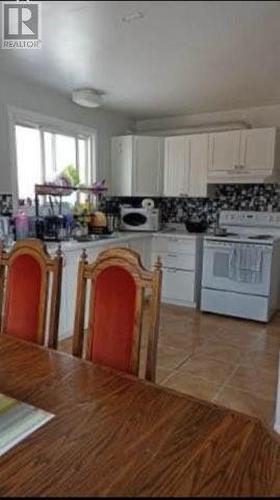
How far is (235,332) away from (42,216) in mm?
2192

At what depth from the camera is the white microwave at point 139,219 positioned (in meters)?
4.36

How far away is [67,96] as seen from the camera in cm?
371

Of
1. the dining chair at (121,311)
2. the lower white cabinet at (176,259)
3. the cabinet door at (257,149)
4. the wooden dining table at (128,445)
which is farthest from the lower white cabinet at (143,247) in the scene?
the wooden dining table at (128,445)

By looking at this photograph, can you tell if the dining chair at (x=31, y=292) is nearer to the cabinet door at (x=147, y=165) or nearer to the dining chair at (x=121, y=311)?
the dining chair at (x=121, y=311)

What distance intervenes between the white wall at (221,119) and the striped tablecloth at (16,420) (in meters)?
3.95

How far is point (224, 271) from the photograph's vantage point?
3.83 m

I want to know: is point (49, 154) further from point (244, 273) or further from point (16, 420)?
point (16, 420)

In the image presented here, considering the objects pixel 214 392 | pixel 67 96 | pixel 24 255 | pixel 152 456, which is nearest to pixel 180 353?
pixel 214 392

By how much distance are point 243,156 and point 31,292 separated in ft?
9.82

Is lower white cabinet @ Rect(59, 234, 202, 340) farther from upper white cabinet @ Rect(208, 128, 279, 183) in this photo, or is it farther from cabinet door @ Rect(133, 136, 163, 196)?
upper white cabinet @ Rect(208, 128, 279, 183)

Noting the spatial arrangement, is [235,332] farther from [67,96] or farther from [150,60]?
[67,96]

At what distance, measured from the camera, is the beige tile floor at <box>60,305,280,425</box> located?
91.4 inches

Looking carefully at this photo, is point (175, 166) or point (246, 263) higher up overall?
point (175, 166)

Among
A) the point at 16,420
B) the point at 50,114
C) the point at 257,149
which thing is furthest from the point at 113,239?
the point at 16,420
